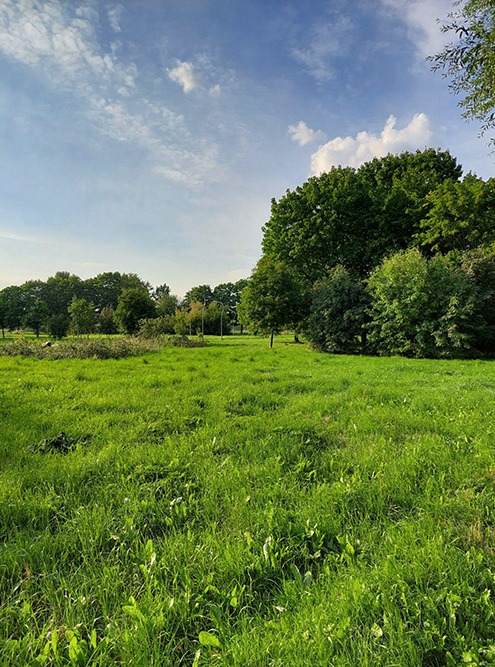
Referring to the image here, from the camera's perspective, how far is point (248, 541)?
2090 mm

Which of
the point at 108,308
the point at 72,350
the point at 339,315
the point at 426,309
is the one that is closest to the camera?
the point at 72,350

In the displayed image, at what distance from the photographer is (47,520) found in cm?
238

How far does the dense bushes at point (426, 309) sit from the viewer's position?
48.0ft

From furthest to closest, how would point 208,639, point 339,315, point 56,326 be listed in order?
point 56,326, point 339,315, point 208,639

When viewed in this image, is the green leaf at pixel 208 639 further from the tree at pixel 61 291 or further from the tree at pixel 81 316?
the tree at pixel 61 291

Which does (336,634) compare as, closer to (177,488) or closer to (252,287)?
(177,488)

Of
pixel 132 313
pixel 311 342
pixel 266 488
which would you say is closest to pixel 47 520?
pixel 266 488

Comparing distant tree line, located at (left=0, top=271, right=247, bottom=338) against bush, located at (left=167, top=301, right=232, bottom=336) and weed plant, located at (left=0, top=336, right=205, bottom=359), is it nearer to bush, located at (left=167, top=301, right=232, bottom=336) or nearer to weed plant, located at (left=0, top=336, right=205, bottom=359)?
bush, located at (left=167, top=301, right=232, bottom=336)

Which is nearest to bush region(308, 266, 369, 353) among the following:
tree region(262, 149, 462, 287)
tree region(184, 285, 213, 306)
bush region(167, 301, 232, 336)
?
tree region(262, 149, 462, 287)

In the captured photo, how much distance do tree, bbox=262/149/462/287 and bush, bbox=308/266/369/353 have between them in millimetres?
4502

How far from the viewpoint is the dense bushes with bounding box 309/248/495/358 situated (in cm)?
1463

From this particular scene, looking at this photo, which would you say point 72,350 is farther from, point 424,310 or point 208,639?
point 424,310

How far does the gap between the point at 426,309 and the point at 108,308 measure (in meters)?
50.6

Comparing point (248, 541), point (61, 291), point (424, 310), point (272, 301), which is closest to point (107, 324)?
point (272, 301)
